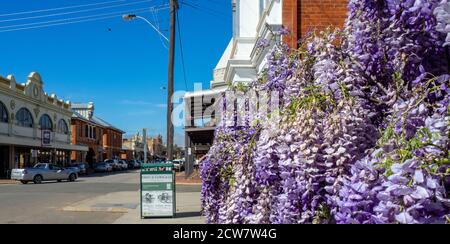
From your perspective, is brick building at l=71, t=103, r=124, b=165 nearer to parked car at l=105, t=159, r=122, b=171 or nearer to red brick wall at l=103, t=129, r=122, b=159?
red brick wall at l=103, t=129, r=122, b=159

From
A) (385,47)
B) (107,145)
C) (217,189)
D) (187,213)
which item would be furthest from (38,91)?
(385,47)

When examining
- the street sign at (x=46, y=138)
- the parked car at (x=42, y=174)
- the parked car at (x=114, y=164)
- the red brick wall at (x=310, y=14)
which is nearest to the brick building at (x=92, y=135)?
the parked car at (x=114, y=164)

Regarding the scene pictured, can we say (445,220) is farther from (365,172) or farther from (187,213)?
(187,213)

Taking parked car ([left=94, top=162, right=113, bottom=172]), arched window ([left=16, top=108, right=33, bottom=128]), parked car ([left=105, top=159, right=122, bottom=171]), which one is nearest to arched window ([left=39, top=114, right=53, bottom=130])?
arched window ([left=16, top=108, right=33, bottom=128])

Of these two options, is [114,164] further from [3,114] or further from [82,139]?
[3,114]

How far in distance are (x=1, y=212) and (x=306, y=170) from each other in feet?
46.3

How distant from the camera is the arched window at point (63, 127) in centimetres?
6012

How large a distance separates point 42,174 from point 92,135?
138ft

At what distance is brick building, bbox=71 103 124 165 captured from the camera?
7150cm

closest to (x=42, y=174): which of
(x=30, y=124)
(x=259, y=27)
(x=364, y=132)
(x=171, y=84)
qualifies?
(x=30, y=124)

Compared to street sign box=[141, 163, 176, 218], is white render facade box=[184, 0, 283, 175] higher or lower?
higher

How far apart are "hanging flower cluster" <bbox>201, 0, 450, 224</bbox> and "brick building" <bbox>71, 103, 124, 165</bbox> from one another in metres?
67.5

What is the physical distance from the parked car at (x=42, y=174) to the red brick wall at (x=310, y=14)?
99.0 feet

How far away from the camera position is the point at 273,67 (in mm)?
5918
